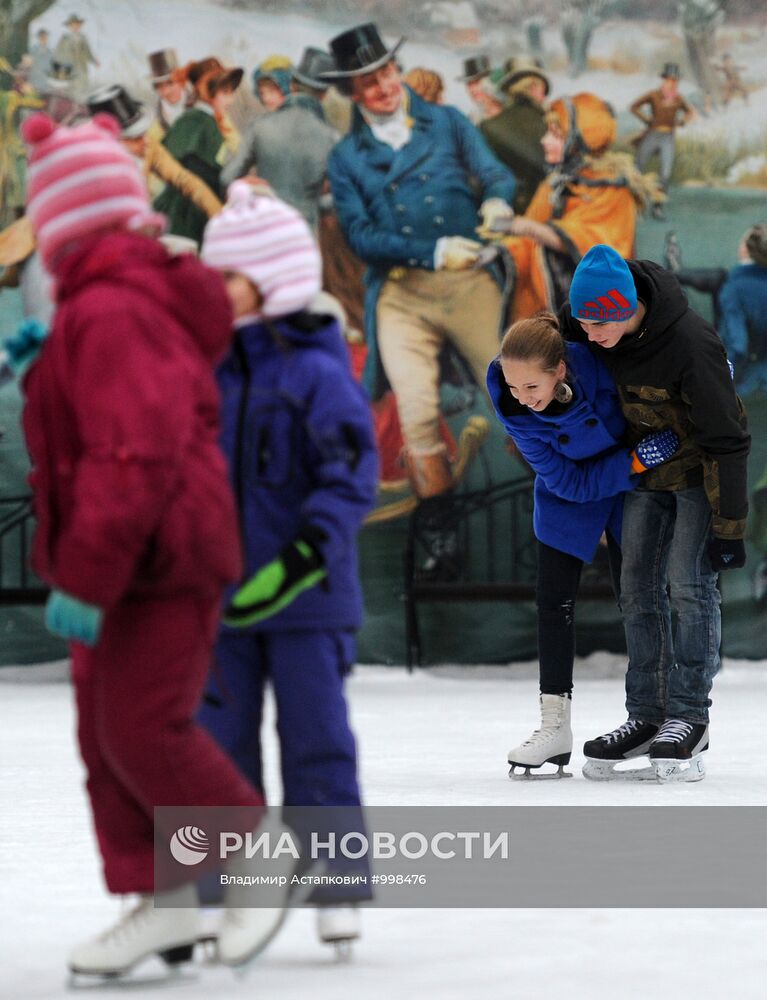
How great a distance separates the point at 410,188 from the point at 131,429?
6021mm

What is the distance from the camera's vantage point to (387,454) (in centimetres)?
774

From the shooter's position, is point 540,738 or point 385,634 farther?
point 385,634

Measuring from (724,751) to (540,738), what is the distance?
2.55ft

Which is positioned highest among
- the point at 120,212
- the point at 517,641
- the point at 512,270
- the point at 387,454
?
the point at 120,212

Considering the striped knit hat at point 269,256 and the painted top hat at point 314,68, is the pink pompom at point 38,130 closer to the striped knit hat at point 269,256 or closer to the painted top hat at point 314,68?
the striped knit hat at point 269,256

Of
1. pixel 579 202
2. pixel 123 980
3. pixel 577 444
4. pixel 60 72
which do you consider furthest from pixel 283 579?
pixel 60 72

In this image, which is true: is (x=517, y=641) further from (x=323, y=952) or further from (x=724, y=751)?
(x=323, y=952)

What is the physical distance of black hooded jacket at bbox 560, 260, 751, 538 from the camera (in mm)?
3646

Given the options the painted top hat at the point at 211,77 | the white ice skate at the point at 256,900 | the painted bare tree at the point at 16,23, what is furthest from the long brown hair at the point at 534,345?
the painted bare tree at the point at 16,23

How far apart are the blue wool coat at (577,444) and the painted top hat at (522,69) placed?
4.29 meters

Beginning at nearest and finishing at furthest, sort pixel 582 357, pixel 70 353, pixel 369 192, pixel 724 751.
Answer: pixel 70 353 < pixel 582 357 < pixel 724 751 < pixel 369 192

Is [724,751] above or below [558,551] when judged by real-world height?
below

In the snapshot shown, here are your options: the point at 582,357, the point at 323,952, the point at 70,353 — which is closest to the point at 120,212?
the point at 70,353

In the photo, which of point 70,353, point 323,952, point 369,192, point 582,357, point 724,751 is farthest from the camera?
point 369,192
